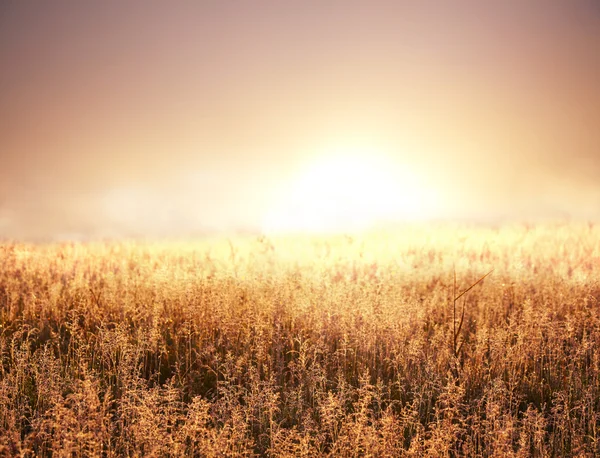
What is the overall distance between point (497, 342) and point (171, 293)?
5.05 meters

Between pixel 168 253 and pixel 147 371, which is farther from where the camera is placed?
pixel 168 253

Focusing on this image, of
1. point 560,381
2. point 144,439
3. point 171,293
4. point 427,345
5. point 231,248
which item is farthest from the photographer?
point 231,248

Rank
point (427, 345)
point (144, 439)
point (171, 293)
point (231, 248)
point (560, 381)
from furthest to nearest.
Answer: point (231, 248) < point (171, 293) < point (427, 345) < point (560, 381) < point (144, 439)

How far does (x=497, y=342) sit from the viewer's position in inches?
240

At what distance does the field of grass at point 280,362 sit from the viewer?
4211 millimetres

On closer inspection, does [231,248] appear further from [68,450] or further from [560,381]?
[68,450]

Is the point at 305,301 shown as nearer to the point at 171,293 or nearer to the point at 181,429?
the point at 171,293

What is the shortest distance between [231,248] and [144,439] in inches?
307

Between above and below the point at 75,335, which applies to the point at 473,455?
below

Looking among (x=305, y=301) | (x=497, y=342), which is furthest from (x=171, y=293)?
(x=497, y=342)

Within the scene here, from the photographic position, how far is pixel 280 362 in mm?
6090

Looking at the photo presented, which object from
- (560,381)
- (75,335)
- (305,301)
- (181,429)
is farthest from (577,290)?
(75,335)

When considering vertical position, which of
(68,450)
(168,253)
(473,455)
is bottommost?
(473,455)

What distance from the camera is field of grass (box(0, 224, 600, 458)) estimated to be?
166 inches
